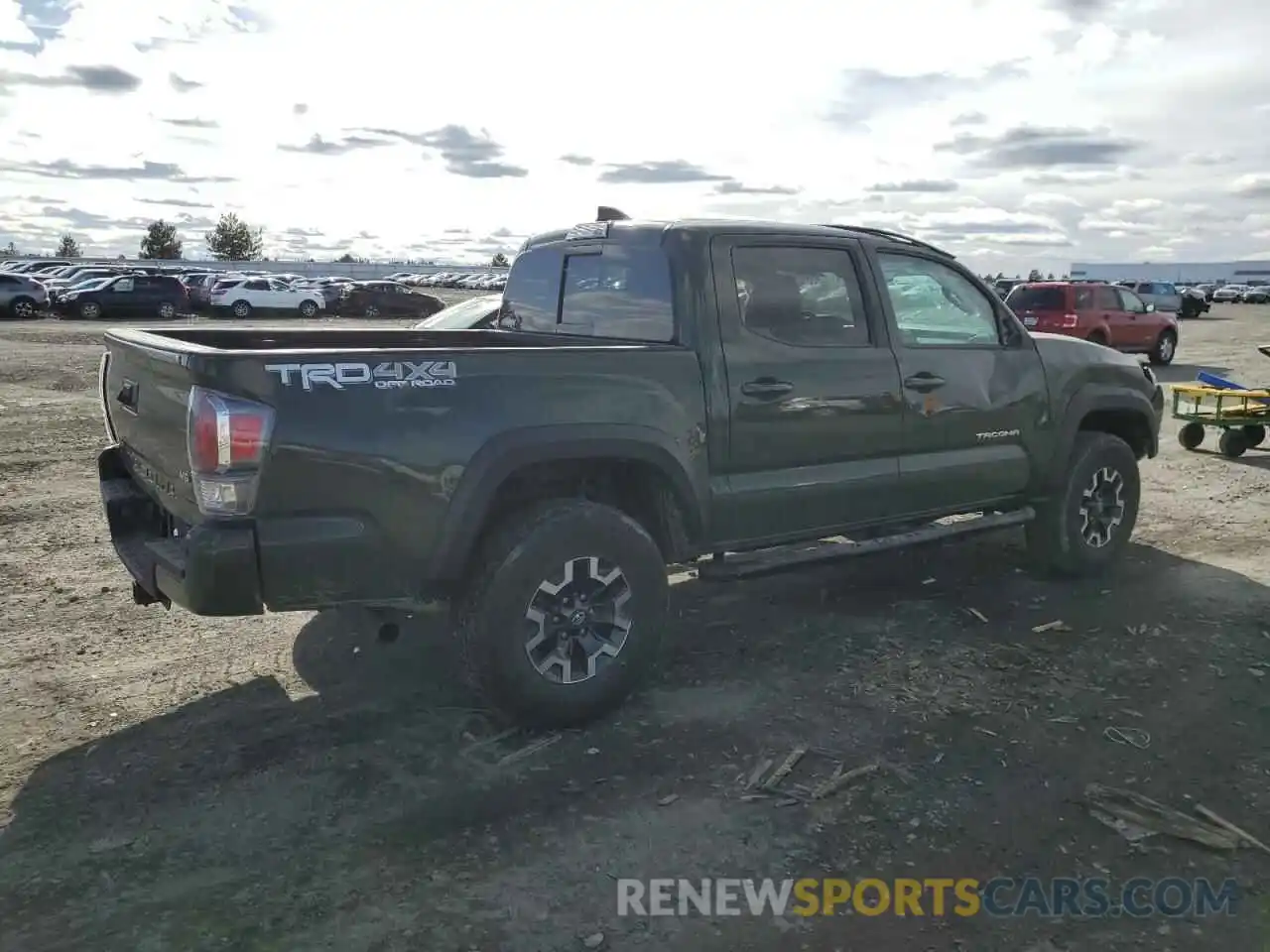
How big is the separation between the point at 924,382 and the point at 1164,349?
1945cm

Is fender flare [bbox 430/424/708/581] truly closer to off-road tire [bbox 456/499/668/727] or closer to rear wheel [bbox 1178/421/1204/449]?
off-road tire [bbox 456/499/668/727]

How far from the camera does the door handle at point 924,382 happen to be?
5121 mm

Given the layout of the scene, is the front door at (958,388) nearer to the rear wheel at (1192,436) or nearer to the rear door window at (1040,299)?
the rear wheel at (1192,436)

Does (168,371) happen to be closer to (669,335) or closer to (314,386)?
(314,386)

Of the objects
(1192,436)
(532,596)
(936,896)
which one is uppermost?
(532,596)

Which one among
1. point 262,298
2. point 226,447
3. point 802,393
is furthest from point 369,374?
point 262,298

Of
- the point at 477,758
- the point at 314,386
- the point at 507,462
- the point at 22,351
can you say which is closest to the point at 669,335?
the point at 507,462

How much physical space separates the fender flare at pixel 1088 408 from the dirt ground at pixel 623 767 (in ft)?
2.61

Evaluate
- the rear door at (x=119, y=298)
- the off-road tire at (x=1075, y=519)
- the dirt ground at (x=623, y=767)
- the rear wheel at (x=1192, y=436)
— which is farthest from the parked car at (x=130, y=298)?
the off-road tire at (x=1075, y=519)

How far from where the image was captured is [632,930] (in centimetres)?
290

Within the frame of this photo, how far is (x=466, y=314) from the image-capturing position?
361 inches

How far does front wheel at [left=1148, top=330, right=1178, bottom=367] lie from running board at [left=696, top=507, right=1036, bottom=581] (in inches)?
724

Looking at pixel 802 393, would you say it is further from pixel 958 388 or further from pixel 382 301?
pixel 382 301

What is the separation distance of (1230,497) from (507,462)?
7160 millimetres
